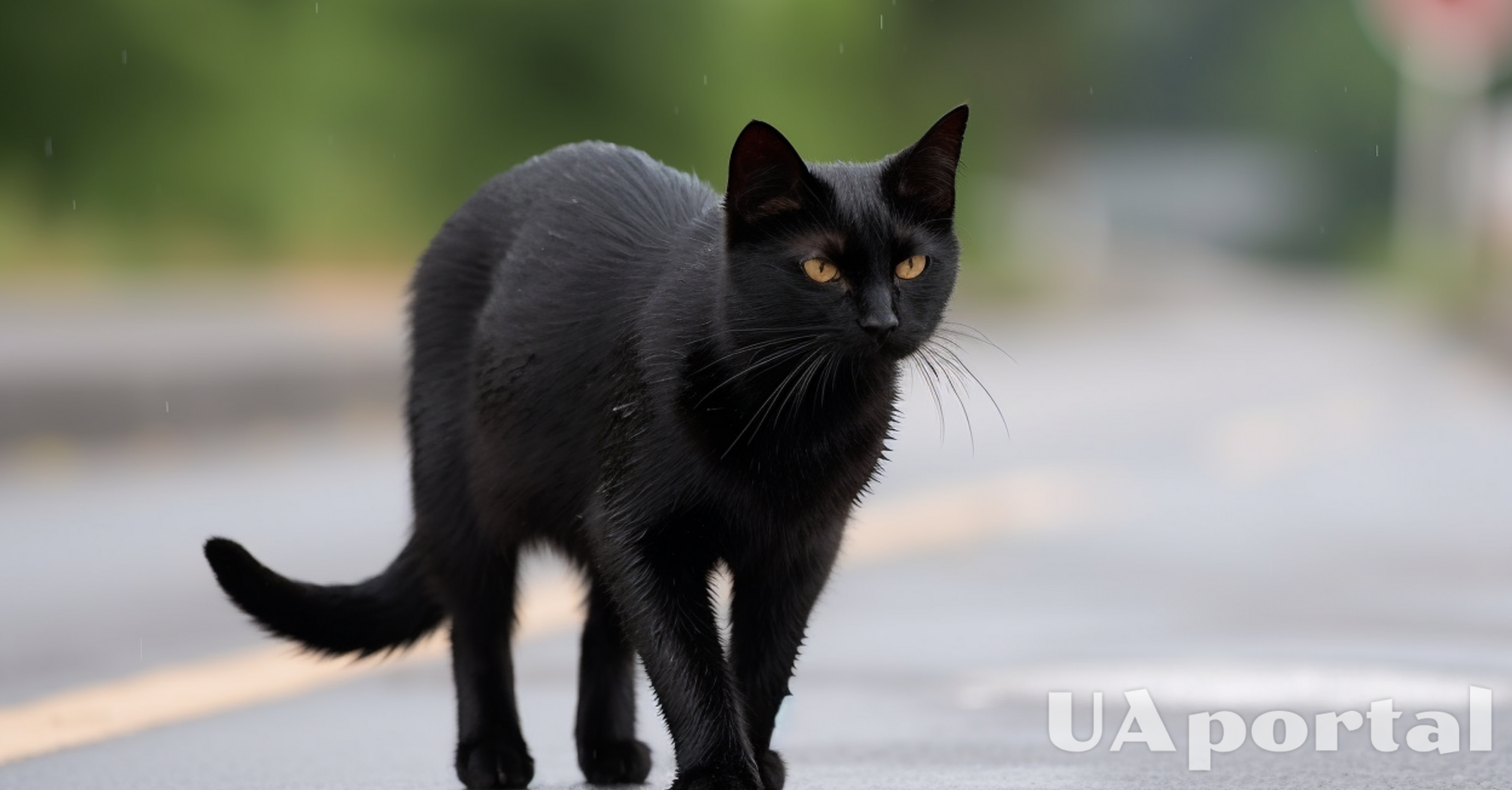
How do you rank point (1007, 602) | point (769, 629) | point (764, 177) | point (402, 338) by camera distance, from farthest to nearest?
point (402, 338)
point (1007, 602)
point (769, 629)
point (764, 177)

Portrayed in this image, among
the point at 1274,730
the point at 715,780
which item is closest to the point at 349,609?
the point at 715,780

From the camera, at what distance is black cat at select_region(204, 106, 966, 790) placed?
155 inches

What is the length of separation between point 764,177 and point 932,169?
35 cm

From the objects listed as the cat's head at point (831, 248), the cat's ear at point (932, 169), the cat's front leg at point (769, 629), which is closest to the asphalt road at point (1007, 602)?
the cat's front leg at point (769, 629)

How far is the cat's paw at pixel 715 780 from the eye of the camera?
155 inches

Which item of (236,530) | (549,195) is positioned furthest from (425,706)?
(236,530)

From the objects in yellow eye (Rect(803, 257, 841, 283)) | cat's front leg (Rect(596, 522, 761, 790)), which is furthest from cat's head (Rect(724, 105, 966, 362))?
cat's front leg (Rect(596, 522, 761, 790))

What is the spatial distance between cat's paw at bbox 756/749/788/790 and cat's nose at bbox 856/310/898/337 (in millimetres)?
958

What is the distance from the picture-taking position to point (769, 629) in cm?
427

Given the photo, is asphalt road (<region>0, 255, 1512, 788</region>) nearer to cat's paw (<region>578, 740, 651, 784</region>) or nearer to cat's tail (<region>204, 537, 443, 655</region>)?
cat's paw (<region>578, 740, 651, 784</region>)

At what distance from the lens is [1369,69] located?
60.4 meters

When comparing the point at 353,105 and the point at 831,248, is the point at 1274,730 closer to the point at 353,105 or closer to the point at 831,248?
the point at 831,248

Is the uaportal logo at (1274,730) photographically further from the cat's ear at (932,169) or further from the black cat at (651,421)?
the cat's ear at (932,169)

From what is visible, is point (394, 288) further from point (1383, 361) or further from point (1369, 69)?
→ point (1369, 69)
